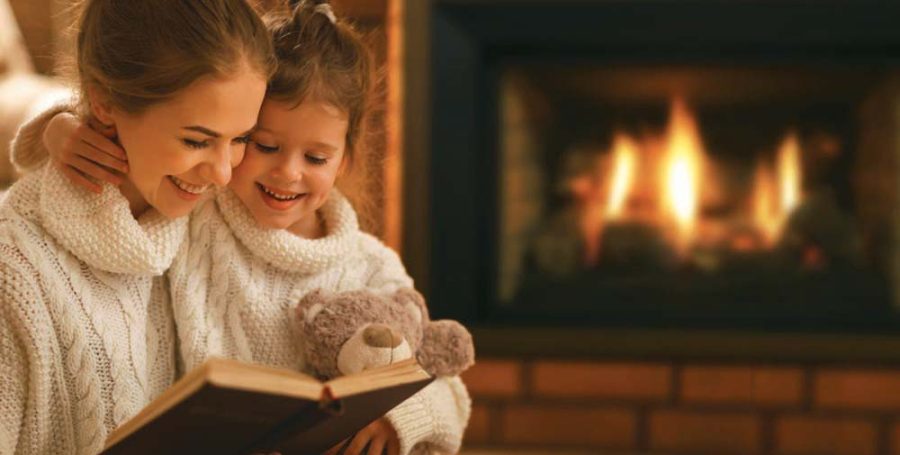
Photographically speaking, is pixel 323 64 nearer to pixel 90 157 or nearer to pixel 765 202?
pixel 90 157

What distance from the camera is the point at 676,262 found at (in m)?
2.43

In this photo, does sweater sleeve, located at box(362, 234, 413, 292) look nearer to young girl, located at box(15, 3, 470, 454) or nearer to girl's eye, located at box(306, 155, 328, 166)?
young girl, located at box(15, 3, 470, 454)

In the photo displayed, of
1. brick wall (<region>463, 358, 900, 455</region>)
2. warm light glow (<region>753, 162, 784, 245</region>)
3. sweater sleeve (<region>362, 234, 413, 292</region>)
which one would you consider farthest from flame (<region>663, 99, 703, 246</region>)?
sweater sleeve (<region>362, 234, 413, 292</region>)

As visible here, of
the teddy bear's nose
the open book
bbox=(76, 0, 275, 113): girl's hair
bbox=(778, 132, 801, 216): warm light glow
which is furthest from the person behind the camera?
bbox=(778, 132, 801, 216): warm light glow

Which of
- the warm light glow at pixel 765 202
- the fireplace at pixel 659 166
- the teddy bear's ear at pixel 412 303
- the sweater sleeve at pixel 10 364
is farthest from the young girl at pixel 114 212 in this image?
the warm light glow at pixel 765 202

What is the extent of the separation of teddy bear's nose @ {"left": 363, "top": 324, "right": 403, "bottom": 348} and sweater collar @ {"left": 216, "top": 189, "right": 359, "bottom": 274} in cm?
11

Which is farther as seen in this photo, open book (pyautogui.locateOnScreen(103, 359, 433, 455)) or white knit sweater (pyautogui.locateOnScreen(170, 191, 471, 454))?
white knit sweater (pyautogui.locateOnScreen(170, 191, 471, 454))

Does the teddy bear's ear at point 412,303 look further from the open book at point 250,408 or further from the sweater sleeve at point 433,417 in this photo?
the open book at point 250,408

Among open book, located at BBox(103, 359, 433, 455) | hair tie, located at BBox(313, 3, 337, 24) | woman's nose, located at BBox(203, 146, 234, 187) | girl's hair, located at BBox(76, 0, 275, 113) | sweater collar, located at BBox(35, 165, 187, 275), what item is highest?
hair tie, located at BBox(313, 3, 337, 24)

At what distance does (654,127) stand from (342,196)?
1.23 meters

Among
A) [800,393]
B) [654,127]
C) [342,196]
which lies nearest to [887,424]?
[800,393]

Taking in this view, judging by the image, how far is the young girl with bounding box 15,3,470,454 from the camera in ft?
3.94

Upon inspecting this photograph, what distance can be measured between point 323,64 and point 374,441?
38cm

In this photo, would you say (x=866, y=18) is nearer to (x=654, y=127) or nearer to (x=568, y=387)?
(x=654, y=127)
